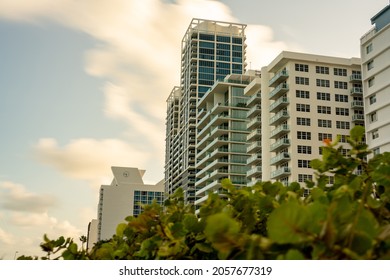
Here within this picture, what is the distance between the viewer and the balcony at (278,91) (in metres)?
50.5

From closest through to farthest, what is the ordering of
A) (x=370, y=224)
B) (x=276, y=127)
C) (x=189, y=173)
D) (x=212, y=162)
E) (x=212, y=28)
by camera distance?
(x=370, y=224) < (x=276, y=127) < (x=212, y=162) < (x=189, y=173) < (x=212, y=28)

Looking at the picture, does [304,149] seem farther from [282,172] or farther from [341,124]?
[341,124]

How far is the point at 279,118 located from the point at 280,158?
450 cm

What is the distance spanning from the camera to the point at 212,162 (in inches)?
2672

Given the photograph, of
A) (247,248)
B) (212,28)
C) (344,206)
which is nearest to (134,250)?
(247,248)

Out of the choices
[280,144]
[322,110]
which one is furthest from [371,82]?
[280,144]

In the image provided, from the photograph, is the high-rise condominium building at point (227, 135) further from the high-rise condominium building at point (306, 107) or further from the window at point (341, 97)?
the window at point (341, 97)

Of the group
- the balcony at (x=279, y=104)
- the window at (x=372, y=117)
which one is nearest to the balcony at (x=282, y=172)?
the balcony at (x=279, y=104)

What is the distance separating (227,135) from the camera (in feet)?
223

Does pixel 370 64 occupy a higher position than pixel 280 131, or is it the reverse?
Result: pixel 370 64

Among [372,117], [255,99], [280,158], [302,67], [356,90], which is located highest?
[302,67]

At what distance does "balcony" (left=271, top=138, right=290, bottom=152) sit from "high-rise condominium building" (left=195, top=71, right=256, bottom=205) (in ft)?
44.9
